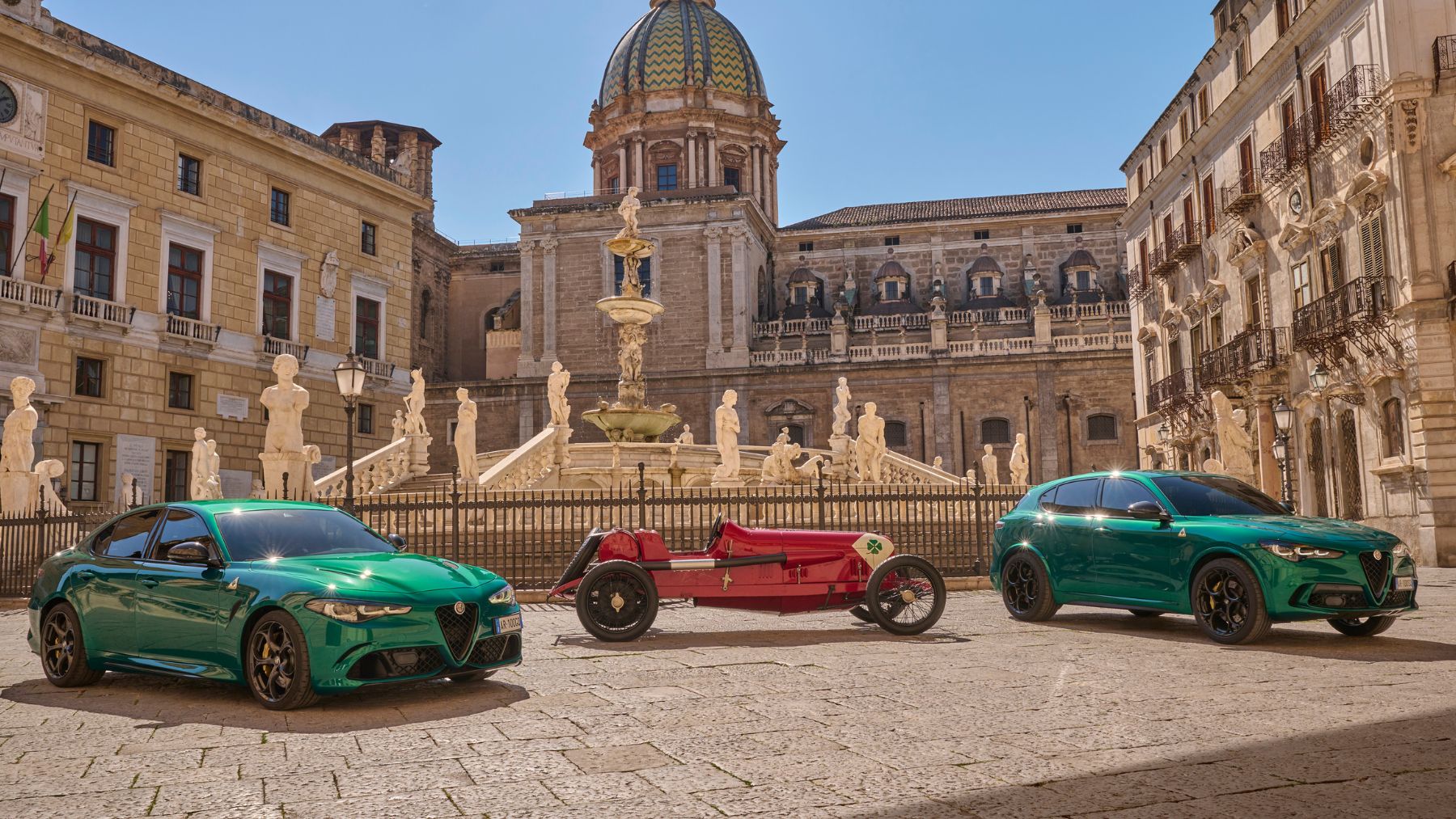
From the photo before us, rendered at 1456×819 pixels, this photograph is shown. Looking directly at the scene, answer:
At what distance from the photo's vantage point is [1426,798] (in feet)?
13.4

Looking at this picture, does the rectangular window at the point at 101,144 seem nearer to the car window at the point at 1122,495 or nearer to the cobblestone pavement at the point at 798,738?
the cobblestone pavement at the point at 798,738

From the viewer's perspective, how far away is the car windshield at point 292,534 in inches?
273

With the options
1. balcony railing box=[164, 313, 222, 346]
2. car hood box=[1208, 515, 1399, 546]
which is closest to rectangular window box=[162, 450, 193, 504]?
balcony railing box=[164, 313, 222, 346]

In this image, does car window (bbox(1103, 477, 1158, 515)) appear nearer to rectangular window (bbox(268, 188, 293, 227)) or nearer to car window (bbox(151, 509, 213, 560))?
car window (bbox(151, 509, 213, 560))

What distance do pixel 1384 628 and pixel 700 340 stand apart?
39.6 m

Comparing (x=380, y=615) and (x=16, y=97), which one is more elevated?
(x=16, y=97)

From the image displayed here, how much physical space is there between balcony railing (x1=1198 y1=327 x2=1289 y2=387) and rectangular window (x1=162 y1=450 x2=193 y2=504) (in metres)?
24.9

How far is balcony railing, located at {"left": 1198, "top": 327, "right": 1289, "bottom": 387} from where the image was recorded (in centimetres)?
2414

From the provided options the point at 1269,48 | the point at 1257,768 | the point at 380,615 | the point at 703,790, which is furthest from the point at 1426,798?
the point at 1269,48

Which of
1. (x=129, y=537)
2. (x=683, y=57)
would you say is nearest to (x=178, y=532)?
(x=129, y=537)

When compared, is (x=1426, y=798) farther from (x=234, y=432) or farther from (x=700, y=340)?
(x=700, y=340)

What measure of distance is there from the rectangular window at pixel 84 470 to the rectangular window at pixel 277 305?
600 centimetres

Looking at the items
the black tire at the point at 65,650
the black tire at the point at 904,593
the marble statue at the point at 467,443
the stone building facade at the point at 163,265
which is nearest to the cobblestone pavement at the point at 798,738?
the black tire at the point at 65,650

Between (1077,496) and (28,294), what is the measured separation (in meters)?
22.9
